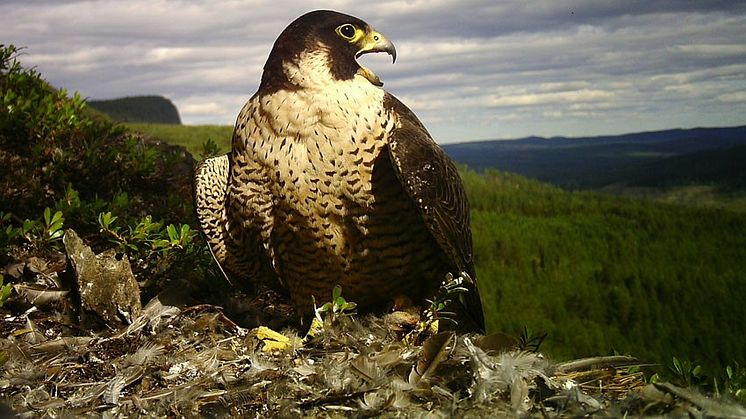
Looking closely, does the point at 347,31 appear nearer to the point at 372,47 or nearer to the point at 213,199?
the point at 372,47

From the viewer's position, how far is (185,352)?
6.85 ft

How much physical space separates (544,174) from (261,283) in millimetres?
2706

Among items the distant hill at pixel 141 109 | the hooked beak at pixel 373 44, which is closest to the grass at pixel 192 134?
the distant hill at pixel 141 109

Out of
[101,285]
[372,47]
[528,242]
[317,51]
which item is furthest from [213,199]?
[528,242]

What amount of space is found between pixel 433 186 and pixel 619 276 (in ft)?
6.27

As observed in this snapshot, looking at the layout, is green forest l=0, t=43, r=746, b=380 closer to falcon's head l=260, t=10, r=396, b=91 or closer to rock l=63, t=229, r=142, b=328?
rock l=63, t=229, r=142, b=328

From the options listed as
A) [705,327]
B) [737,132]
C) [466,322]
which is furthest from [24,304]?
[737,132]

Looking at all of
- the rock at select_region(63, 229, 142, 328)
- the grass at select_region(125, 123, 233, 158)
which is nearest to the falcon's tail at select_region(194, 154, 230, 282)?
the rock at select_region(63, 229, 142, 328)

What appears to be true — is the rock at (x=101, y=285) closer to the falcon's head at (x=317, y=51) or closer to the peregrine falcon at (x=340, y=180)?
the peregrine falcon at (x=340, y=180)

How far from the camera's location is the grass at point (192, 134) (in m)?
4.98

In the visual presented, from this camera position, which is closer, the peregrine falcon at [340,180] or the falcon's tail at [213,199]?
the peregrine falcon at [340,180]

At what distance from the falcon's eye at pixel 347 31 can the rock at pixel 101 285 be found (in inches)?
44.4

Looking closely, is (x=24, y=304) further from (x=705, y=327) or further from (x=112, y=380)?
(x=705, y=327)

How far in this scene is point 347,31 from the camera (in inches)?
83.6
